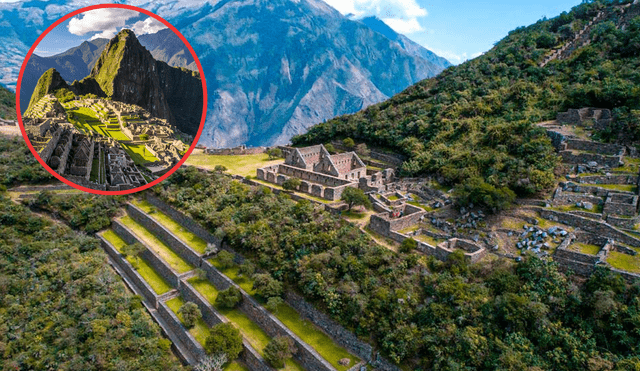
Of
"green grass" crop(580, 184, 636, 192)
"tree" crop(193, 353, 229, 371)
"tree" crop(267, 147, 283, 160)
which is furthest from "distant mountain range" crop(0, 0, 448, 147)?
"green grass" crop(580, 184, 636, 192)

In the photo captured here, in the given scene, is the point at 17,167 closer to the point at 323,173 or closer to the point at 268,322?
the point at 323,173

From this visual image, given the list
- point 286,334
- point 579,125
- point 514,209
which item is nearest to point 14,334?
point 286,334

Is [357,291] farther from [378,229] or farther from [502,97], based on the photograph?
[502,97]

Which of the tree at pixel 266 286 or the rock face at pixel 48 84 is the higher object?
the rock face at pixel 48 84

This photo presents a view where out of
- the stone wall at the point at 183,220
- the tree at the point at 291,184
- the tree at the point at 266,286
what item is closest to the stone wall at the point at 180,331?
the tree at the point at 266,286

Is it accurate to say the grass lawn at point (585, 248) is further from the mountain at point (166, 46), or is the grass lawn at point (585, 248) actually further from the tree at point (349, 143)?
the tree at point (349, 143)

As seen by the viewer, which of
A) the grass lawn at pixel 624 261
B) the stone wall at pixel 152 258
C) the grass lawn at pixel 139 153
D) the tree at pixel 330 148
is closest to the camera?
the grass lawn at pixel 139 153

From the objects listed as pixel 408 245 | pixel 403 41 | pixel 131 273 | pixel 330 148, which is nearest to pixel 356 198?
pixel 408 245
